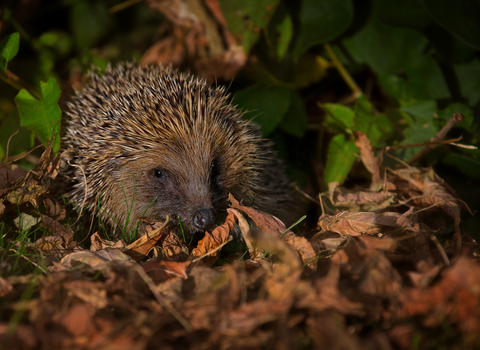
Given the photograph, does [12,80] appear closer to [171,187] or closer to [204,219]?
[171,187]

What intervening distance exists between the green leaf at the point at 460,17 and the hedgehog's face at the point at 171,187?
1.95 metres

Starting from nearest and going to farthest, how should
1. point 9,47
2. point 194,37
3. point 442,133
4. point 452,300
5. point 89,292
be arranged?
point 452,300, point 89,292, point 9,47, point 442,133, point 194,37

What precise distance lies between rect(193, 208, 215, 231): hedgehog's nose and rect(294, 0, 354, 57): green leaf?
1.74 meters

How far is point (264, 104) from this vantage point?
126 inches

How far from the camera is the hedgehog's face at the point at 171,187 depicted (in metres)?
2.44

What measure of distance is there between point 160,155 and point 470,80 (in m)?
2.59

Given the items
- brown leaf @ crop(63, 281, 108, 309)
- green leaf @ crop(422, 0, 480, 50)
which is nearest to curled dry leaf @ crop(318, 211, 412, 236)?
brown leaf @ crop(63, 281, 108, 309)

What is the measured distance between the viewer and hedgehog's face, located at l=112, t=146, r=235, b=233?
2.44 meters

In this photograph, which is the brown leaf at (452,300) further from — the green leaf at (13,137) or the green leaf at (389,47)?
→ the green leaf at (13,137)

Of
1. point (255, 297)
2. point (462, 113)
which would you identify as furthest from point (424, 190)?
point (255, 297)

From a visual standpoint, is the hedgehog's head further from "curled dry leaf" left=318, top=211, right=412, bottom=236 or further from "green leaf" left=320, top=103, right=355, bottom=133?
"green leaf" left=320, top=103, right=355, bottom=133

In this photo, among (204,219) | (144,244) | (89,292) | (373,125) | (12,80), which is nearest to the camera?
(89,292)

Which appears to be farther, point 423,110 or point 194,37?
point 194,37

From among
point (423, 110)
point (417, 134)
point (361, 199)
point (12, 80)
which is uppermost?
point (12, 80)
